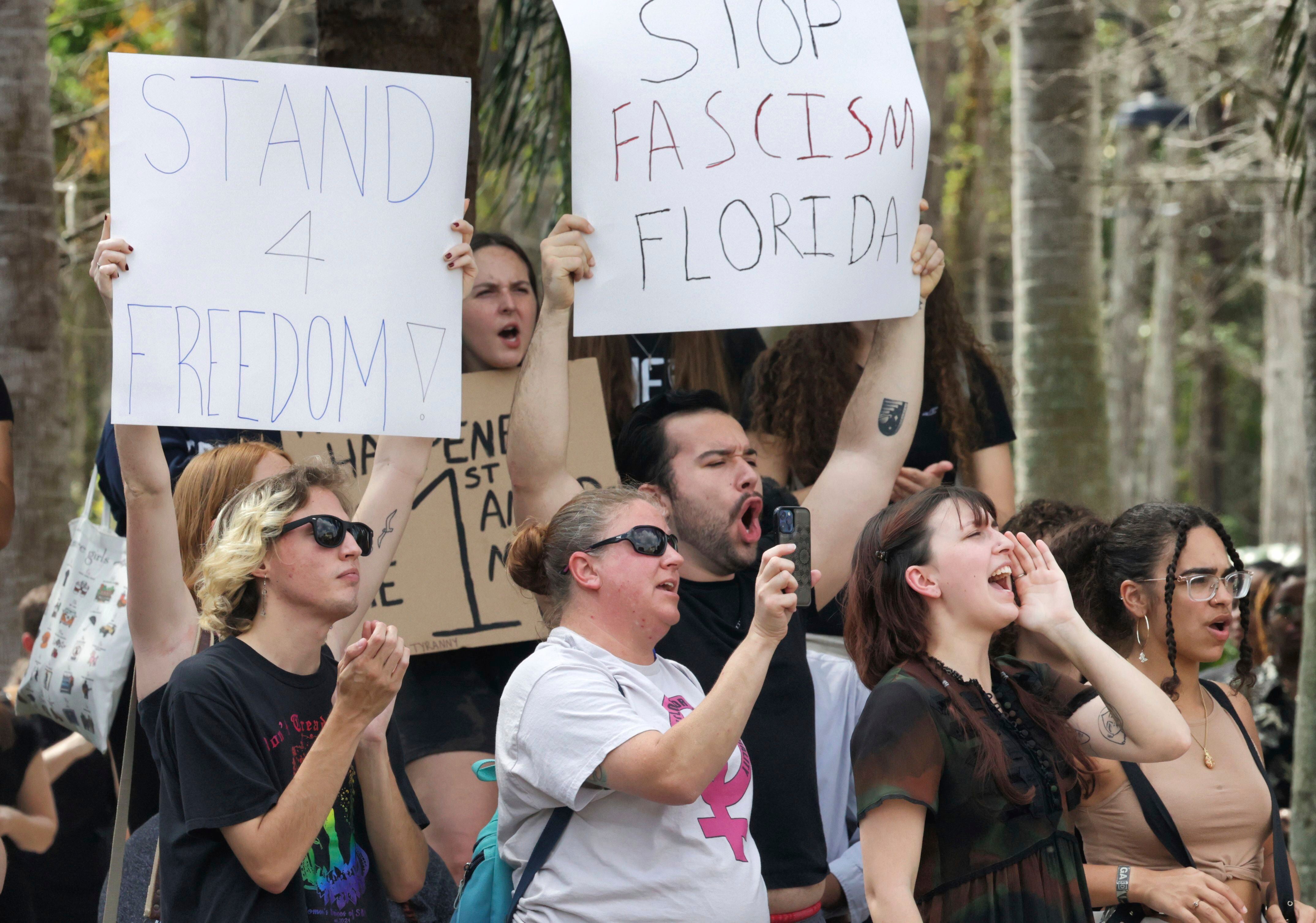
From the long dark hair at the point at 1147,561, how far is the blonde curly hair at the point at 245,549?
1.82 m

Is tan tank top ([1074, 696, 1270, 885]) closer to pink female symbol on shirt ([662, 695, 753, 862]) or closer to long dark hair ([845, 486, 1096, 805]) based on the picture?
long dark hair ([845, 486, 1096, 805])

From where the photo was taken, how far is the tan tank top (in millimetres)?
3271

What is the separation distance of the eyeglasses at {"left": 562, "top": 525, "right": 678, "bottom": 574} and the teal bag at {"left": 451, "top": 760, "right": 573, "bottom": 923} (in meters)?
0.51

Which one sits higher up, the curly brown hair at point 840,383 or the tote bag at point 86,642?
the curly brown hair at point 840,383

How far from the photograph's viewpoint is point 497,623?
13.6 ft

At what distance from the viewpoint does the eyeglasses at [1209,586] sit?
348cm

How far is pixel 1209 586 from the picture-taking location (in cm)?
349

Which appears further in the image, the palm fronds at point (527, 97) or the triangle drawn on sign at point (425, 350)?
the palm fronds at point (527, 97)

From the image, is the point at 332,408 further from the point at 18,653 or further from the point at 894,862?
the point at 18,653

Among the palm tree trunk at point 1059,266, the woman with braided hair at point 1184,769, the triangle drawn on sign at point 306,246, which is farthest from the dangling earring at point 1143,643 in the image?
the palm tree trunk at point 1059,266


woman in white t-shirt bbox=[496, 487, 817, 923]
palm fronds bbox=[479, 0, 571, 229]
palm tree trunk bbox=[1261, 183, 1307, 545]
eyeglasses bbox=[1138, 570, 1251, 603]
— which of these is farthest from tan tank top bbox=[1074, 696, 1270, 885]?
palm tree trunk bbox=[1261, 183, 1307, 545]

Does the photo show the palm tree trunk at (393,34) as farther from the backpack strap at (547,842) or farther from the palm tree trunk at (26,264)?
the backpack strap at (547,842)

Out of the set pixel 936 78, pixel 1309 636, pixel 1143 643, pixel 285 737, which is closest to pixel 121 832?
pixel 285 737

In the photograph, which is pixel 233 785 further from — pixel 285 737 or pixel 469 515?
pixel 469 515
